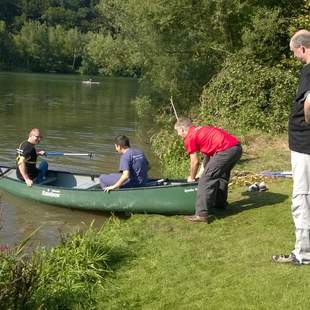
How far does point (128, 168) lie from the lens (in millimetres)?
9148

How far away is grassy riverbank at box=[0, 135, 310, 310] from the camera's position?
17.1ft

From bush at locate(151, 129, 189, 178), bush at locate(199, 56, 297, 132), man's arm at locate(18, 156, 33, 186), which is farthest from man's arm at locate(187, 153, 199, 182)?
bush at locate(199, 56, 297, 132)

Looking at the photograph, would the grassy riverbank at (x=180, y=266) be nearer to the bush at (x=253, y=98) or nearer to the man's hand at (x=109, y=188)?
the man's hand at (x=109, y=188)

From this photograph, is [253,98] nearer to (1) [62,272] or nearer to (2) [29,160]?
(2) [29,160]

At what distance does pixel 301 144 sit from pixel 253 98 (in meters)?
10.9

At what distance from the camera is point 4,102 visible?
34.1 meters

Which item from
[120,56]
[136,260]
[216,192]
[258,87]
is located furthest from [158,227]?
[120,56]

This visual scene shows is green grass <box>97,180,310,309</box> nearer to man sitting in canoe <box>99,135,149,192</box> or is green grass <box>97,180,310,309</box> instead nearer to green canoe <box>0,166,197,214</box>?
green canoe <box>0,166,197,214</box>

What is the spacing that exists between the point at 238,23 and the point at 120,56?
7.25 metres

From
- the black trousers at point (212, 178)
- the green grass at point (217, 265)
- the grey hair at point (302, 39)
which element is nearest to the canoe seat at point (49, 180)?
the green grass at point (217, 265)

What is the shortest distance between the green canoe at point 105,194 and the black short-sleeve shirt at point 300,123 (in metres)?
3.18

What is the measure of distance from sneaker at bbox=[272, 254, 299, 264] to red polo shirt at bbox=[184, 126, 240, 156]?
250cm

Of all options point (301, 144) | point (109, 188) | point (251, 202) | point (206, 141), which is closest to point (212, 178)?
point (206, 141)

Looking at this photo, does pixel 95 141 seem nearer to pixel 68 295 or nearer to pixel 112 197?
pixel 112 197
